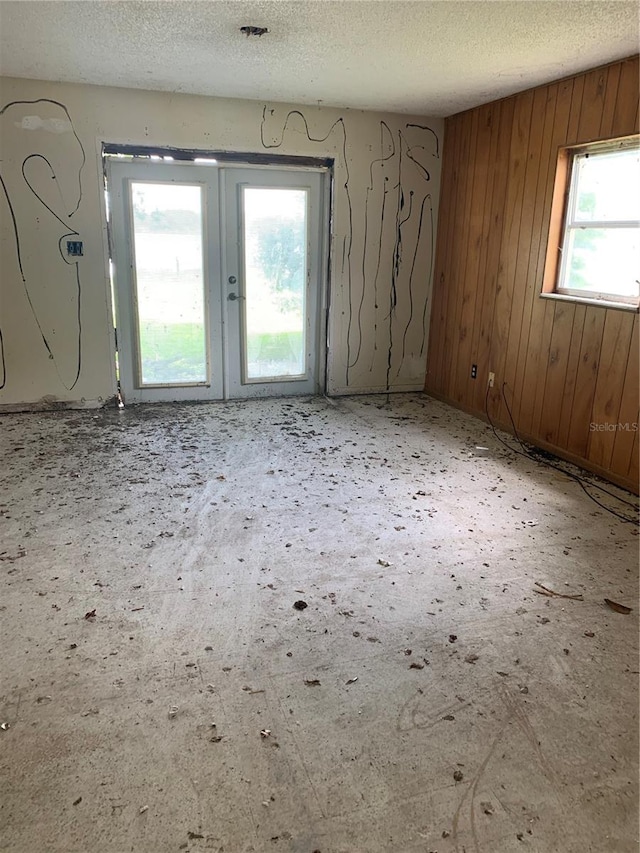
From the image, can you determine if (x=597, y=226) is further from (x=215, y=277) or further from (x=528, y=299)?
(x=215, y=277)

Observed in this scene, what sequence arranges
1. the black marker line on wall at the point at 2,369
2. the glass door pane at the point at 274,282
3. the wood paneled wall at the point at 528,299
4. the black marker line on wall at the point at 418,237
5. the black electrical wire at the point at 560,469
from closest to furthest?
the black electrical wire at the point at 560,469 < the wood paneled wall at the point at 528,299 < the black marker line on wall at the point at 2,369 < the glass door pane at the point at 274,282 < the black marker line on wall at the point at 418,237

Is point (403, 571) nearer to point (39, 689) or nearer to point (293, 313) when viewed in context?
point (39, 689)

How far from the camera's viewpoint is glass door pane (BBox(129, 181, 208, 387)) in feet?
14.9

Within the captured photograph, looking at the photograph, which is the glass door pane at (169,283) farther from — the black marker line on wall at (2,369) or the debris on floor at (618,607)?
the debris on floor at (618,607)

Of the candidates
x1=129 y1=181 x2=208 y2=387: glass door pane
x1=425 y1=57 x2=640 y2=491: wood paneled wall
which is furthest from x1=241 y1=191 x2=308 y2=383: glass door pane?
x1=425 y1=57 x2=640 y2=491: wood paneled wall

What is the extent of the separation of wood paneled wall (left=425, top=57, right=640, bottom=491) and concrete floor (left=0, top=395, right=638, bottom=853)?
2.08ft

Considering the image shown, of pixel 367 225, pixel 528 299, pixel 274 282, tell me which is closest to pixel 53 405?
pixel 274 282

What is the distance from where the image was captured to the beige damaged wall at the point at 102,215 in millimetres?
4148

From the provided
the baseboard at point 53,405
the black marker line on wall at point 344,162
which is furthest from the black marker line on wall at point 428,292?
the baseboard at point 53,405

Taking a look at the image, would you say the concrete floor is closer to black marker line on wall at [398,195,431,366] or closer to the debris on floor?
the debris on floor

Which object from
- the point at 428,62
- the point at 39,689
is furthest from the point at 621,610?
the point at 428,62

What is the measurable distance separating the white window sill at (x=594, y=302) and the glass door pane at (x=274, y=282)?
2.08 m

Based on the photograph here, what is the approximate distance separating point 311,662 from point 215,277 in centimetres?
356

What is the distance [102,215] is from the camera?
4.37m
